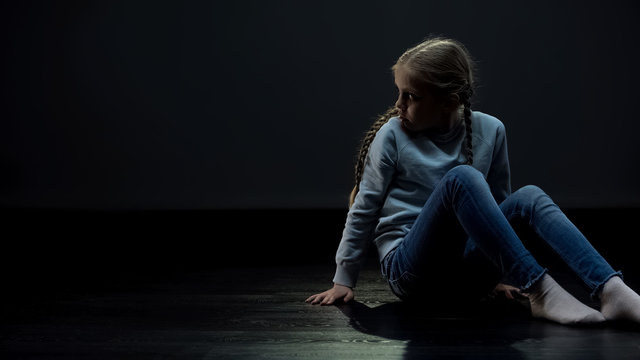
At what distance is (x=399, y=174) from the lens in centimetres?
165

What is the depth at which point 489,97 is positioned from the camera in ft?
12.4

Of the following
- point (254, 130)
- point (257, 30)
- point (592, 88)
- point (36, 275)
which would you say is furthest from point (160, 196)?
point (592, 88)

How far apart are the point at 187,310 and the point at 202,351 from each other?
15.7 inches

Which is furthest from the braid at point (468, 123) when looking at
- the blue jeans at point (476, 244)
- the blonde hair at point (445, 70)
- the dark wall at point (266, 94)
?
the dark wall at point (266, 94)

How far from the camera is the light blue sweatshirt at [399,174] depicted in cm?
162

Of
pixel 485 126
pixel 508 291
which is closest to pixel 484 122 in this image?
pixel 485 126

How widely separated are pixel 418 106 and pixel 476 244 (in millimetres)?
366

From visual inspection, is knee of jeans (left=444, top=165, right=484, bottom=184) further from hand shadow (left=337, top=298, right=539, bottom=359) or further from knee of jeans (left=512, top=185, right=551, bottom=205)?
hand shadow (left=337, top=298, right=539, bottom=359)

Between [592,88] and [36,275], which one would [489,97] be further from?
[36,275]

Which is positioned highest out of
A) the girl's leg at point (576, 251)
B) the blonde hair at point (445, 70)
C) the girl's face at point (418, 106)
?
the blonde hair at point (445, 70)

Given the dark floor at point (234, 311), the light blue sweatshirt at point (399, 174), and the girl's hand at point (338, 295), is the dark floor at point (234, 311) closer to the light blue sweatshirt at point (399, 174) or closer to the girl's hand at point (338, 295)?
the girl's hand at point (338, 295)

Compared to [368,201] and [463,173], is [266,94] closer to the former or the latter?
[368,201]

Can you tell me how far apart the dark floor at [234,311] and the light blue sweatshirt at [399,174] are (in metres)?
0.18

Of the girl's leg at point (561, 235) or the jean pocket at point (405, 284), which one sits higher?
the girl's leg at point (561, 235)
